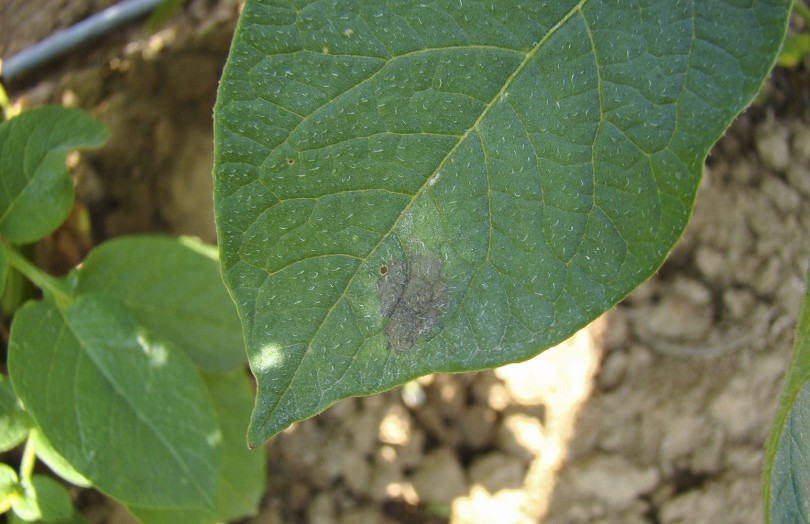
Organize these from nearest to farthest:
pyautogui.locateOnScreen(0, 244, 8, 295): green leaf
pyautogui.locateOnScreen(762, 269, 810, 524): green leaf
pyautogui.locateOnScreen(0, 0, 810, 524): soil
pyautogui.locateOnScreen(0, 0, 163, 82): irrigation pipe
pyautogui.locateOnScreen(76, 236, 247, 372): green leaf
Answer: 1. pyautogui.locateOnScreen(762, 269, 810, 524): green leaf
2. pyautogui.locateOnScreen(0, 244, 8, 295): green leaf
3. pyautogui.locateOnScreen(76, 236, 247, 372): green leaf
4. pyautogui.locateOnScreen(0, 0, 163, 82): irrigation pipe
5. pyautogui.locateOnScreen(0, 0, 810, 524): soil

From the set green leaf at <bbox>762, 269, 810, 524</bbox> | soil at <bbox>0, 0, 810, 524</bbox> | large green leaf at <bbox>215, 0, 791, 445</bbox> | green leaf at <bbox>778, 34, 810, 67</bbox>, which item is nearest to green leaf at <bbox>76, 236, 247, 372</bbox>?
soil at <bbox>0, 0, 810, 524</bbox>

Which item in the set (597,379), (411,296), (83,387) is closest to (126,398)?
(83,387)

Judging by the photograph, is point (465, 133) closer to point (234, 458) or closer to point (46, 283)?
point (46, 283)

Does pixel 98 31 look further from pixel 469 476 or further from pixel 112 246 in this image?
pixel 469 476

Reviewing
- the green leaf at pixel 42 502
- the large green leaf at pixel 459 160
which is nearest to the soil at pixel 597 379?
the green leaf at pixel 42 502

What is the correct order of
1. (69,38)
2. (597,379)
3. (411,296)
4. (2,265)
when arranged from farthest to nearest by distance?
(597,379)
(69,38)
(2,265)
(411,296)

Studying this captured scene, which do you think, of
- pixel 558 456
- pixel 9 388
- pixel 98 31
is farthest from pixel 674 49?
pixel 98 31

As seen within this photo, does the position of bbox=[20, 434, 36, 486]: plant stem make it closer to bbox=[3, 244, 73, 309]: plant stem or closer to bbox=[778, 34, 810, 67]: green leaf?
bbox=[3, 244, 73, 309]: plant stem

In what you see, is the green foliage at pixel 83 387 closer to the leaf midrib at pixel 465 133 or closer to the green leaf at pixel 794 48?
the leaf midrib at pixel 465 133
